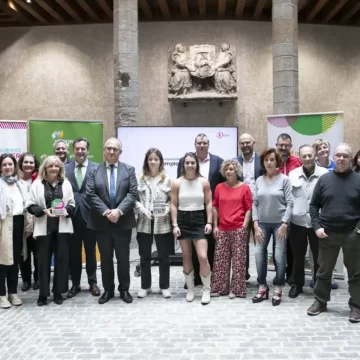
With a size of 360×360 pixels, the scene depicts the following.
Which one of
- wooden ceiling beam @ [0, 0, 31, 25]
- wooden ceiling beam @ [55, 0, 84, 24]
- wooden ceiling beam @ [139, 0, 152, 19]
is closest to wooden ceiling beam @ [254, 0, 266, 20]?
wooden ceiling beam @ [139, 0, 152, 19]

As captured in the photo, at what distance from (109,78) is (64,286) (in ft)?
31.5

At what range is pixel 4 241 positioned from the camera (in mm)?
4656

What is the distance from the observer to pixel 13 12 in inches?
494

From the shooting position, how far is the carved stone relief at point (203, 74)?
1240 centimetres

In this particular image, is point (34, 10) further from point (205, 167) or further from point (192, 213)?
point (192, 213)

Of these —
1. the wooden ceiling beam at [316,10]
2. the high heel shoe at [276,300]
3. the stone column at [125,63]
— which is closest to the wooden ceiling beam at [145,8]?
the stone column at [125,63]

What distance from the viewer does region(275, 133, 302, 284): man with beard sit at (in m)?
5.40

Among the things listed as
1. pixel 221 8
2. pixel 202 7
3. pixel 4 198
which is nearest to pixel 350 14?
pixel 221 8

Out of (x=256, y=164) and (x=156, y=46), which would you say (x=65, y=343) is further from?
(x=156, y=46)

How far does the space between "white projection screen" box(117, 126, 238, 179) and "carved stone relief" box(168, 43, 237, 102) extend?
5.35 m

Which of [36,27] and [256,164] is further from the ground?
[36,27]

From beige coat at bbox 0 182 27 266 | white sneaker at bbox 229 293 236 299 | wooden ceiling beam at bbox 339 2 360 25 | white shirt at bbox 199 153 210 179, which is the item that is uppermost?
wooden ceiling beam at bbox 339 2 360 25

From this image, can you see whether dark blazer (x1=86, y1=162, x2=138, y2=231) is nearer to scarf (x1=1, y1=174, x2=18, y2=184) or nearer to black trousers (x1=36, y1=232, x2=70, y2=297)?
black trousers (x1=36, y1=232, x2=70, y2=297)

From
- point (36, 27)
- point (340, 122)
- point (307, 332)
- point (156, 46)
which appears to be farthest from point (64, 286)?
point (36, 27)
